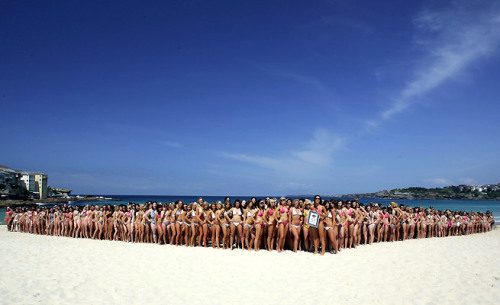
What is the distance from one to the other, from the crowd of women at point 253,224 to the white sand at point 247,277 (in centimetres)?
92

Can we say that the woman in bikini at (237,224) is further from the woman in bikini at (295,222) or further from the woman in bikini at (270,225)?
the woman in bikini at (295,222)

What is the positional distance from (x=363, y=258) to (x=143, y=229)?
926 cm

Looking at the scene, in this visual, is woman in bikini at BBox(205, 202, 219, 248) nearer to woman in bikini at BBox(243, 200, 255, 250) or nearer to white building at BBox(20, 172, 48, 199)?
woman in bikini at BBox(243, 200, 255, 250)

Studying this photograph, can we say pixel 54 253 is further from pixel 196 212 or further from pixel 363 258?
pixel 363 258

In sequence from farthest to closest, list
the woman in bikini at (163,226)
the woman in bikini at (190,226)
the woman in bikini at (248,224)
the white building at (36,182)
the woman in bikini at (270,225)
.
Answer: the white building at (36,182), the woman in bikini at (163,226), the woman in bikini at (190,226), the woman in bikini at (248,224), the woman in bikini at (270,225)

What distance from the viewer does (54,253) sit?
10.9 m

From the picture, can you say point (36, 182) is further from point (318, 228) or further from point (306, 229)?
point (318, 228)

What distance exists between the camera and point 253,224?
1204 centimetres

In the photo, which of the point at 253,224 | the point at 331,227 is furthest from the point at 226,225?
the point at 331,227

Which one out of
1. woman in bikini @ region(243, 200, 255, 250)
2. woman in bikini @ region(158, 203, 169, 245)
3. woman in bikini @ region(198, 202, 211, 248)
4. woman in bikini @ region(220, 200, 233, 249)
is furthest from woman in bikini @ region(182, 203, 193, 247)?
woman in bikini @ region(243, 200, 255, 250)

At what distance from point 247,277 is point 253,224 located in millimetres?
4050

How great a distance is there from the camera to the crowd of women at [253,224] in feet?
37.4

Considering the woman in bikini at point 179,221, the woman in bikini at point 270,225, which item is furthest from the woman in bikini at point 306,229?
the woman in bikini at point 179,221

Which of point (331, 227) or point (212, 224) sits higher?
point (331, 227)
